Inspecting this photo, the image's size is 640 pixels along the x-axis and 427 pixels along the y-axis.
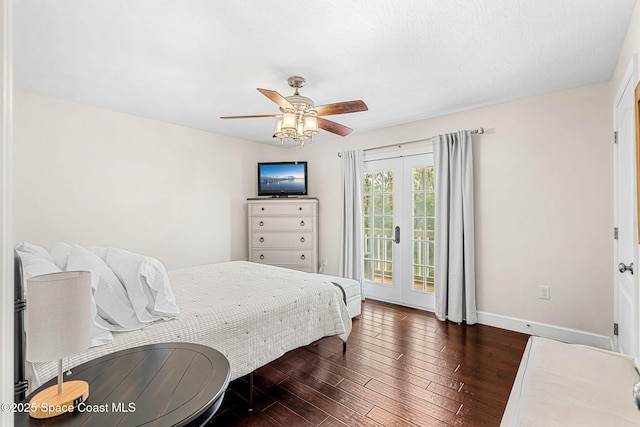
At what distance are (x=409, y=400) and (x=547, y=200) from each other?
2.43 metres

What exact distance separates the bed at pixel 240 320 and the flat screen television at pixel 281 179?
81.9 inches

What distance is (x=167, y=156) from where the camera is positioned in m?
3.95

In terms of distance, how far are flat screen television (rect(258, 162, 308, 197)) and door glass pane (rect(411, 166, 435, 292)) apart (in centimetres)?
180

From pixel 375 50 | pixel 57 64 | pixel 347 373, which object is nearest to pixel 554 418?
pixel 347 373

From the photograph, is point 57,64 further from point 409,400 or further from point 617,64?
point 617,64

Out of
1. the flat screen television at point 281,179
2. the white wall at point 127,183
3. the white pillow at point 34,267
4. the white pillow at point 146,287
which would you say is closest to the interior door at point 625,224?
the white pillow at point 146,287

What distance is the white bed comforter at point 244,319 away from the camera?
1650mm

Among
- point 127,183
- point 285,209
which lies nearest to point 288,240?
point 285,209

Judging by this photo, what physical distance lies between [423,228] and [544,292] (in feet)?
4.71

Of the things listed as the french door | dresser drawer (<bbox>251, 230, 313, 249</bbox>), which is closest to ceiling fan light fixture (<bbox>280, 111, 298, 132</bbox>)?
the french door

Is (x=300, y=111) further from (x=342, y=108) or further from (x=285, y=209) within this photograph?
(x=285, y=209)

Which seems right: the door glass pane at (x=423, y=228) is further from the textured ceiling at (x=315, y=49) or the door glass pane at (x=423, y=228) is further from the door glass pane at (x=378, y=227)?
the textured ceiling at (x=315, y=49)

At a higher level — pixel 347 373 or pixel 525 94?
pixel 525 94

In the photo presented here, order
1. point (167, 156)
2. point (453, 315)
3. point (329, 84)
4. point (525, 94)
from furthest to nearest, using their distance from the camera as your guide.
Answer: point (167, 156) < point (453, 315) < point (525, 94) < point (329, 84)
